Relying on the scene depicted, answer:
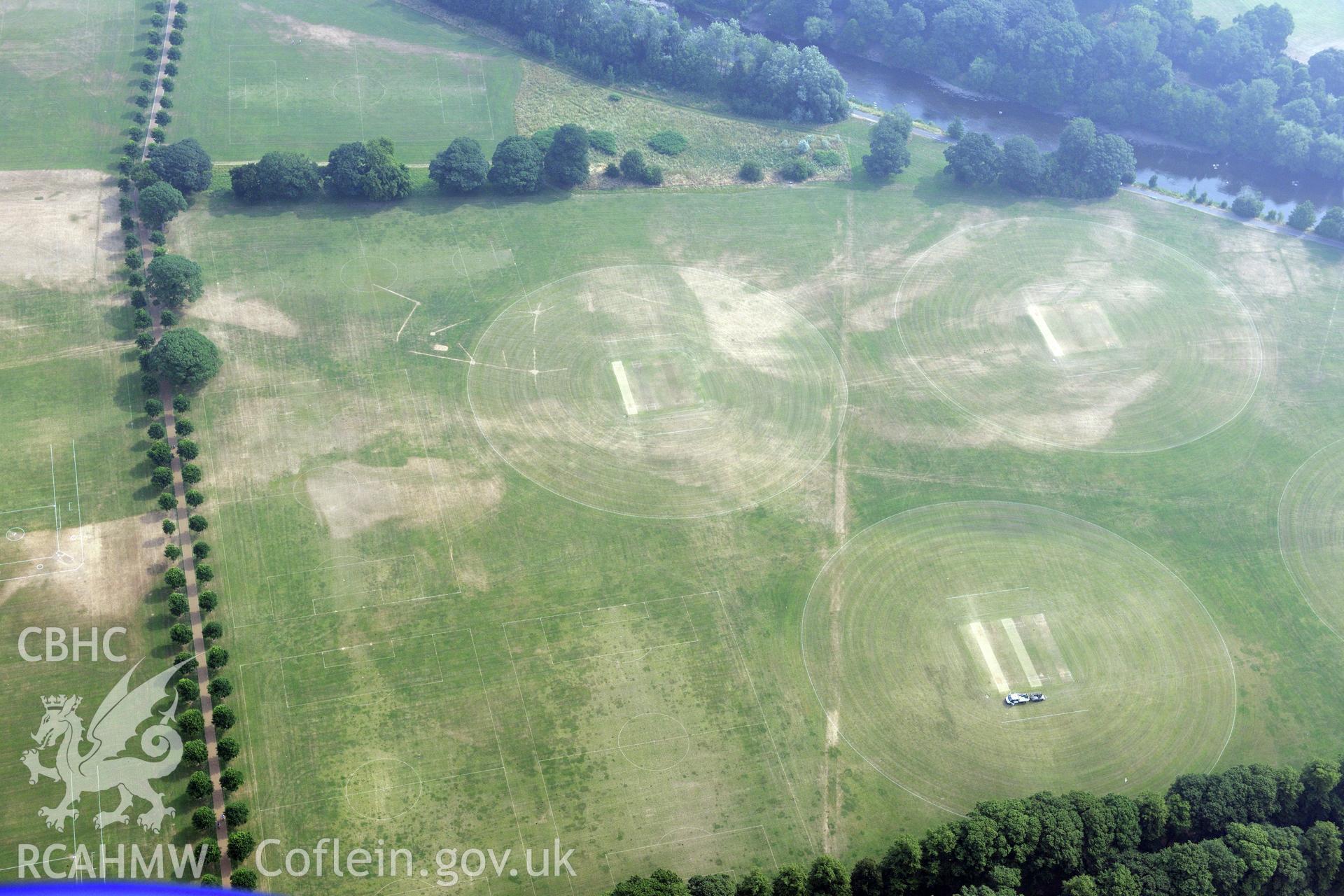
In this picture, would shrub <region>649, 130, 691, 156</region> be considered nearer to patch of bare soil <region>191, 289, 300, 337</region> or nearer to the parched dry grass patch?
the parched dry grass patch

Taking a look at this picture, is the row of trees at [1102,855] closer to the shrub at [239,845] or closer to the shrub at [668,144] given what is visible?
the shrub at [239,845]

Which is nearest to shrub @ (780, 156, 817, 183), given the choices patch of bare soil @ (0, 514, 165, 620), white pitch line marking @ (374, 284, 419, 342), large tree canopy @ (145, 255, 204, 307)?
white pitch line marking @ (374, 284, 419, 342)

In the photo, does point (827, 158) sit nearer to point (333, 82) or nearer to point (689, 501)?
point (689, 501)

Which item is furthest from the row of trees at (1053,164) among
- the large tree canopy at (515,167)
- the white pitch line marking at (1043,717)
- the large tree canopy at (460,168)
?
the white pitch line marking at (1043,717)

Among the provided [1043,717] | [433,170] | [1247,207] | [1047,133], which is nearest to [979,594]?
[1043,717]

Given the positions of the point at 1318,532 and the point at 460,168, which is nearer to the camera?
the point at 1318,532

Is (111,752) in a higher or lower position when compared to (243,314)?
lower
